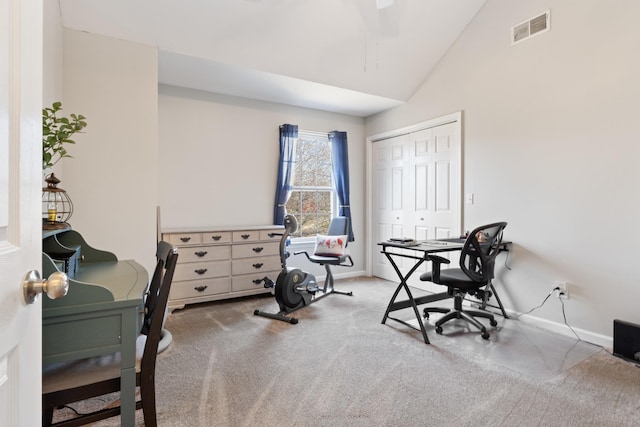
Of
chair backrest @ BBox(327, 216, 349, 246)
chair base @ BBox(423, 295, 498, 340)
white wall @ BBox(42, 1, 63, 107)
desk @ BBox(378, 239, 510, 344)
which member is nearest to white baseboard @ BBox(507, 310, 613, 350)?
desk @ BBox(378, 239, 510, 344)

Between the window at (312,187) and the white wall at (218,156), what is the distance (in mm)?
263

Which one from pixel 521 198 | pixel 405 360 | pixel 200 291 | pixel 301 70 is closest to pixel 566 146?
pixel 521 198

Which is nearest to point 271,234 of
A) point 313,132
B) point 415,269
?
point 313,132

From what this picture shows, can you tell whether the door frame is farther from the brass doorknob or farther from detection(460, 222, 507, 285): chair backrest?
the brass doorknob

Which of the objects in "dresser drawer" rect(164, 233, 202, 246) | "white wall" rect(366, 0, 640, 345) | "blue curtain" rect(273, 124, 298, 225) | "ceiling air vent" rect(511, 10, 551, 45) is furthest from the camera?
"blue curtain" rect(273, 124, 298, 225)

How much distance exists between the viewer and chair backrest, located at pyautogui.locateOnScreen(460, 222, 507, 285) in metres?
2.73

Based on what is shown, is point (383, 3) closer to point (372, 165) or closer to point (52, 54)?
point (372, 165)

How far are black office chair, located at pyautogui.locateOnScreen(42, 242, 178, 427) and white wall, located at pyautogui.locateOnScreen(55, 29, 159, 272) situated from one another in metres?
1.61

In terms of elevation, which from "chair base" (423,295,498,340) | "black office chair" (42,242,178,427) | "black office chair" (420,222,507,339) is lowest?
A: "chair base" (423,295,498,340)

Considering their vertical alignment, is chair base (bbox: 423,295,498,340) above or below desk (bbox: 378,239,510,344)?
below

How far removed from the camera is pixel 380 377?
216 cm

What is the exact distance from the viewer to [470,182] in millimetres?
3719

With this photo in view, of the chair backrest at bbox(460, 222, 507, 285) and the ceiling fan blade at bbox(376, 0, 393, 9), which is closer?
the chair backrest at bbox(460, 222, 507, 285)

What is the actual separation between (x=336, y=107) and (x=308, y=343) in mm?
3193
